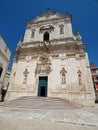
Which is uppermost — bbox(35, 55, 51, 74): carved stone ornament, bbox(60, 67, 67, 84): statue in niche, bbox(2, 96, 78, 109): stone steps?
bbox(35, 55, 51, 74): carved stone ornament

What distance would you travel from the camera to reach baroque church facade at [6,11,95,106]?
10414mm

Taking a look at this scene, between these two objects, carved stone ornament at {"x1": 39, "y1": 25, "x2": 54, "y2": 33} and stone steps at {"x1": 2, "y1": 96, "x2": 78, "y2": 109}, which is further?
carved stone ornament at {"x1": 39, "y1": 25, "x2": 54, "y2": 33}

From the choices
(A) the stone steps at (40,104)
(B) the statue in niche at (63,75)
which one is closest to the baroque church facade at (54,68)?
(B) the statue in niche at (63,75)

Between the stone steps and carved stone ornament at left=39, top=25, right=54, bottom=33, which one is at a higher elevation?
carved stone ornament at left=39, top=25, right=54, bottom=33

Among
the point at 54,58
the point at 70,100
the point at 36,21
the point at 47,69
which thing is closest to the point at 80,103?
the point at 70,100

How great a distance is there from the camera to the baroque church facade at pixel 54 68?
10.4 metres

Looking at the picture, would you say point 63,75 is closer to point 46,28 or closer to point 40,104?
point 40,104

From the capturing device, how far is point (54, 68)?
1209 centimetres

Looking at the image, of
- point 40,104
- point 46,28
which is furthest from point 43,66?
point 46,28

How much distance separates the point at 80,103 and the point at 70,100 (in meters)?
1.11

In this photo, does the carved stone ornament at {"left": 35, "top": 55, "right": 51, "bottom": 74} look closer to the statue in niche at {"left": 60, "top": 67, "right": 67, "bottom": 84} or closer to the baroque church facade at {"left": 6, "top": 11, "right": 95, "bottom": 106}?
the baroque church facade at {"left": 6, "top": 11, "right": 95, "bottom": 106}

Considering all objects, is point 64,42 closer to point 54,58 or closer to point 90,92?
point 54,58

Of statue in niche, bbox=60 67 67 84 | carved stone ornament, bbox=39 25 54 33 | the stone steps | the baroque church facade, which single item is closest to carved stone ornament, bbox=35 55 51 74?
the baroque church facade

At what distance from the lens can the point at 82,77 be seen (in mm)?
10703
